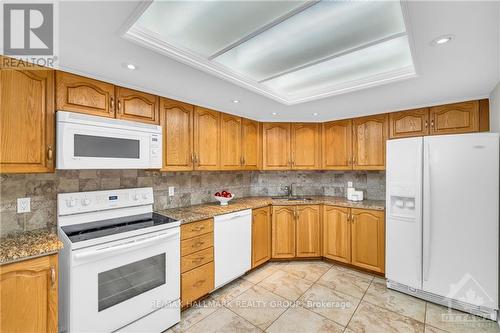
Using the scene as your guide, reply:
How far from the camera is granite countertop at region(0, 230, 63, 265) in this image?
1.33 meters

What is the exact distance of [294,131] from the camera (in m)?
3.67

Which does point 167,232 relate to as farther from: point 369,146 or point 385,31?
point 369,146

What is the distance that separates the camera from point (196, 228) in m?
2.29

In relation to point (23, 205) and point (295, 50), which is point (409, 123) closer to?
point (295, 50)

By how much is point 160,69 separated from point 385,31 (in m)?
1.61

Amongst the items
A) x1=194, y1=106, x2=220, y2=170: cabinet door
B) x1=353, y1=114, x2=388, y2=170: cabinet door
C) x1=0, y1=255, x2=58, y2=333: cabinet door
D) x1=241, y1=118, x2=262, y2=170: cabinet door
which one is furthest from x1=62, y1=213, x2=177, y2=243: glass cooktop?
x1=353, y1=114, x2=388, y2=170: cabinet door

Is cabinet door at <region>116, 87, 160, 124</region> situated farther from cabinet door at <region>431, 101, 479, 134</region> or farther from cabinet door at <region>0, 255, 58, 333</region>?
cabinet door at <region>431, 101, 479, 134</region>

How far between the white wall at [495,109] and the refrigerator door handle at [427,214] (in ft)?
1.96

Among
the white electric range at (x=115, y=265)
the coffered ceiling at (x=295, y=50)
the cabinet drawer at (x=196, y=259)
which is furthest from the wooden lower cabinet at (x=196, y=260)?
the coffered ceiling at (x=295, y=50)

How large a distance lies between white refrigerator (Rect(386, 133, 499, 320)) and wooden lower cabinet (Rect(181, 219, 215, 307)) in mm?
2016

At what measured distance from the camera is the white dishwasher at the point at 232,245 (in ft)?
8.27

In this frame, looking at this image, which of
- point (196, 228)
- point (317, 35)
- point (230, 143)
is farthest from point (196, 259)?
point (317, 35)

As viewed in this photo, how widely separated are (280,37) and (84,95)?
1629 millimetres

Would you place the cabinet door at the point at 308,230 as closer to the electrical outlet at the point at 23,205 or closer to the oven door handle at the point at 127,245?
the oven door handle at the point at 127,245
